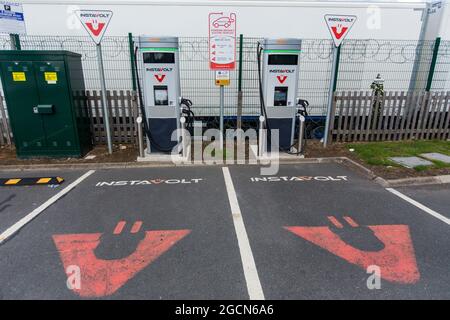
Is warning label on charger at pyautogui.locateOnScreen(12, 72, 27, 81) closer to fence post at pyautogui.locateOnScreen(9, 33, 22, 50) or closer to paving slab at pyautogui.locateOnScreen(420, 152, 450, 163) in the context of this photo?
fence post at pyautogui.locateOnScreen(9, 33, 22, 50)

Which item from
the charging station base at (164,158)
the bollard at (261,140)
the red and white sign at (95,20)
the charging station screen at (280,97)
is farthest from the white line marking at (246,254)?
the red and white sign at (95,20)

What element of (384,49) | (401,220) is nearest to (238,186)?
(401,220)

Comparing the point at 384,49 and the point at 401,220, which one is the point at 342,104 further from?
the point at 401,220

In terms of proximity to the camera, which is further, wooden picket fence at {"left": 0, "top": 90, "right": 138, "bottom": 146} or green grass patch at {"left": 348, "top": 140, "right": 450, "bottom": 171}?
wooden picket fence at {"left": 0, "top": 90, "right": 138, "bottom": 146}

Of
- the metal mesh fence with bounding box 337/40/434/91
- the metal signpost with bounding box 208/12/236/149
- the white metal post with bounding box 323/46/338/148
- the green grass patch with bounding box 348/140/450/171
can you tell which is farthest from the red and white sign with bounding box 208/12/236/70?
the green grass patch with bounding box 348/140/450/171

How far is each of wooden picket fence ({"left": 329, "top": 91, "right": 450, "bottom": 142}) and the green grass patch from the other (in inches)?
12.6

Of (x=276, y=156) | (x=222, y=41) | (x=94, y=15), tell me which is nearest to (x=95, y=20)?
(x=94, y=15)

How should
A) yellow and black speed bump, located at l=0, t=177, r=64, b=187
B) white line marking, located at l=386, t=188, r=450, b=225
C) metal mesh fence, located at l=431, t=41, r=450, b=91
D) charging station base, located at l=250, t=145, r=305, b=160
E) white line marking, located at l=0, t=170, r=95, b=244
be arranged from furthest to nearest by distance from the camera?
metal mesh fence, located at l=431, t=41, r=450, b=91 → charging station base, located at l=250, t=145, r=305, b=160 → yellow and black speed bump, located at l=0, t=177, r=64, b=187 → white line marking, located at l=386, t=188, r=450, b=225 → white line marking, located at l=0, t=170, r=95, b=244

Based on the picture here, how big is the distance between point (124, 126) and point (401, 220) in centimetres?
606

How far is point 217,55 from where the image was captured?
6.18 metres

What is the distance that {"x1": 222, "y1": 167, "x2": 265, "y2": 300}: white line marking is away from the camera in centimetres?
259

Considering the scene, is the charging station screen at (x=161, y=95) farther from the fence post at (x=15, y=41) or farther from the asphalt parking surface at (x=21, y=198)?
the fence post at (x=15, y=41)

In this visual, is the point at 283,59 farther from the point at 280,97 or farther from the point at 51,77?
the point at 51,77
